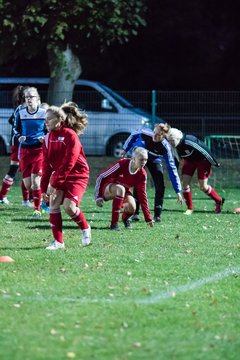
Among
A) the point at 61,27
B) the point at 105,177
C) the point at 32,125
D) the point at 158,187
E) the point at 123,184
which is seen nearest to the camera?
the point at 123,184

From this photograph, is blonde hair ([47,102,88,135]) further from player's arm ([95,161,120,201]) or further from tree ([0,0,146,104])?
tree ([0,0,146,104])

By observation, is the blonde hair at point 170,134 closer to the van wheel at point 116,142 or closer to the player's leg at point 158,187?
the player's leg at point 158,187

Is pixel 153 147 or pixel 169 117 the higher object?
pixel 153 147

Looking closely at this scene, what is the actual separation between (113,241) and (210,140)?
10180mm

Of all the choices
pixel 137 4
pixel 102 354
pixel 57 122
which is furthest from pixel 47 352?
pixel 137 4

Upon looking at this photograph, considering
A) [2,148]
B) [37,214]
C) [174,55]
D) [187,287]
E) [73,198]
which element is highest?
[174,55]

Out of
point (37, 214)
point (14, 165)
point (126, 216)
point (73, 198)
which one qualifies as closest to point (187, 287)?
point (73, 198)

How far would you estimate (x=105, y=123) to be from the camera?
23.9 meters

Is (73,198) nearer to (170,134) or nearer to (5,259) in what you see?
(5,259)

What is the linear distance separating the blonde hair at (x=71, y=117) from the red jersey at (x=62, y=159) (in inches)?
3.4

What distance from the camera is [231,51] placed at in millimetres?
31359

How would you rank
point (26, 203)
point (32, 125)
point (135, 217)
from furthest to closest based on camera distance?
point (26, 203), point (32, 125), point (135, 217)

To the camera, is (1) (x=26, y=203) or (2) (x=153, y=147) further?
(1) (x=26, y=203)

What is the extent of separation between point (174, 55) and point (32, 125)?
16552mm
